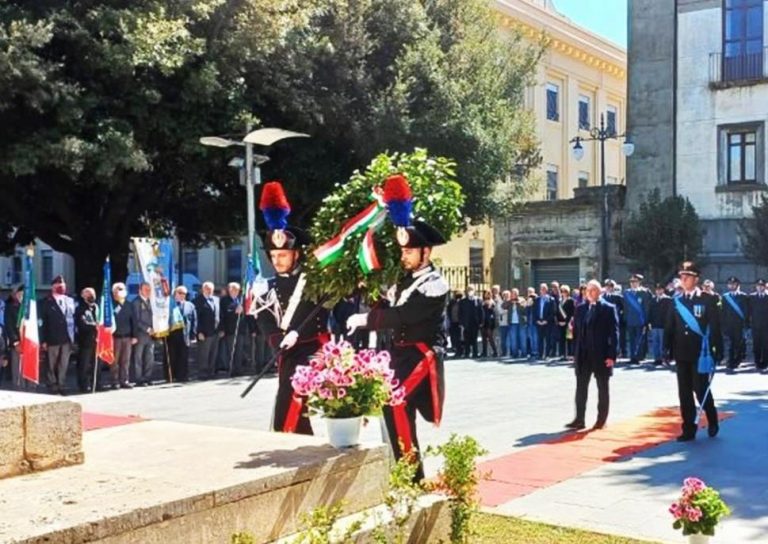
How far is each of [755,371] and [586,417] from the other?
28.0 ft

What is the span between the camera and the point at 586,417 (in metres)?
12.7

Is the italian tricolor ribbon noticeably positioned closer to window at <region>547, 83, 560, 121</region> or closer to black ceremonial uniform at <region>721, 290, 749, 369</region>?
black ceremonial uniform at <region>721, 290, 749, 369</region>

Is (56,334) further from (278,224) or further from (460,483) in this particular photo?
(460,483)

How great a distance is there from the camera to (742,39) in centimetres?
2956

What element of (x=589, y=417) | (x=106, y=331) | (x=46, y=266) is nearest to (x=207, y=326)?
(x=106, y=331)

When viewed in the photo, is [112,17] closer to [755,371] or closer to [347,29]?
[347,29]

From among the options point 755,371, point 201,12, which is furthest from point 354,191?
point 755,371

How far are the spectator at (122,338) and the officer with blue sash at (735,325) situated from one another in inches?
466

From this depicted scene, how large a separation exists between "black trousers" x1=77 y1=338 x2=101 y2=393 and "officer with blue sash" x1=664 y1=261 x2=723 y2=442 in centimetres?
1018

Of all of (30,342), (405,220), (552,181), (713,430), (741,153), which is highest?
(552,181)

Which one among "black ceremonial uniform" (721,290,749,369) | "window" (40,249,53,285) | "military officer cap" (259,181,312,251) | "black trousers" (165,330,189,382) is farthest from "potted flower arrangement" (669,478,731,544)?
"window" (40,249,53,285)

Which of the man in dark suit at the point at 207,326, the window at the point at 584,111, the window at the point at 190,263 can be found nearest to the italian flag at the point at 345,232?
the man in dark suit at the point at 207,326

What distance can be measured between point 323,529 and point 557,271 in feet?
93.1

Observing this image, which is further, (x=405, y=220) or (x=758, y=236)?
(x=758, y=236)
